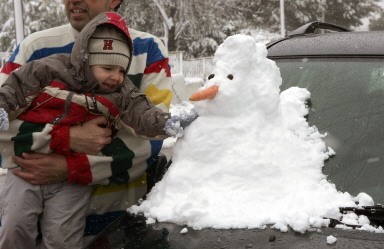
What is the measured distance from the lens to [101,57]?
8.09ft

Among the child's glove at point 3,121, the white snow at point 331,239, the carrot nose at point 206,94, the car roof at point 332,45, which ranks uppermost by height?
the car roof at point 332,45

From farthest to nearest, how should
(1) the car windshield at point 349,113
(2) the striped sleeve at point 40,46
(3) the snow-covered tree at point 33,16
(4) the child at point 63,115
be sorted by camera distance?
(3) the snow-covered tree at point 33,16 < (2) the striped sleeve at point 40,46 < (4) the child at point 63,115 < (1) the car windshield at point 349,113

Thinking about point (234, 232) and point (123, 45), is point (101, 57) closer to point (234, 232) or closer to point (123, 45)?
point (123, 45)

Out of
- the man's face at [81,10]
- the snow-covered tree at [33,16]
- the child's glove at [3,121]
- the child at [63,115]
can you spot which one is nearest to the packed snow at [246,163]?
the child at [63,115]

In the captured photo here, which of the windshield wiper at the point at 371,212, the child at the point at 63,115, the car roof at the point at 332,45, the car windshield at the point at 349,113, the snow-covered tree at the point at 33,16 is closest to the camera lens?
the windshield wiper at the point at 371,212

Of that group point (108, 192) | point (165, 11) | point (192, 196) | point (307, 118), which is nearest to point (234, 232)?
point (192, 196)

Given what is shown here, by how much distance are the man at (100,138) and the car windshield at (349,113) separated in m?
0.73

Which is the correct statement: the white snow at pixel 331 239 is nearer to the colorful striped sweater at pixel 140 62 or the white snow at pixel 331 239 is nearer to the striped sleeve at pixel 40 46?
the colorful striped sweater at pixel 140 62

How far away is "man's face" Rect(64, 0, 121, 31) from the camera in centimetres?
279

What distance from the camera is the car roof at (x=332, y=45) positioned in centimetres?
258

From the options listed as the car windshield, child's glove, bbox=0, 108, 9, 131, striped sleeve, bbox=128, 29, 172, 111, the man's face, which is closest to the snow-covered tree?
the man's face

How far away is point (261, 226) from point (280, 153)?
1.23ft

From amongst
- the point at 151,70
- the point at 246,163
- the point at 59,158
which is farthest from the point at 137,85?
the point at 246,163

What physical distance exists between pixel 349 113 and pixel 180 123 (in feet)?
2.62
